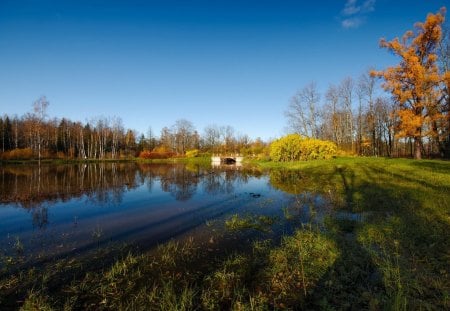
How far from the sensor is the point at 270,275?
212 inches

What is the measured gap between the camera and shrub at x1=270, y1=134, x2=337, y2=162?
36.8 metres

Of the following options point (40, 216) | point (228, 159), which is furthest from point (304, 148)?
point (40, 216)

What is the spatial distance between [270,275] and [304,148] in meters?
33.8

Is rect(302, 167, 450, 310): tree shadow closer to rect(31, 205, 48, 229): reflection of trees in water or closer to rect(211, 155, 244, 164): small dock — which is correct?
rect(31, 205, 48, 229): reflection of trees in water

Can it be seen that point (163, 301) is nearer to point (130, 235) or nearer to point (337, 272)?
point (337, 272)

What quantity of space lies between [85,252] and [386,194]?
13.1 metres

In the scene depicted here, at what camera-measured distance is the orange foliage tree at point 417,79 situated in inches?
1039

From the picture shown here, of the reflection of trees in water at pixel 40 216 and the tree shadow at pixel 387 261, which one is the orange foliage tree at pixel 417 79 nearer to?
the tree shadow at pixel 387 261

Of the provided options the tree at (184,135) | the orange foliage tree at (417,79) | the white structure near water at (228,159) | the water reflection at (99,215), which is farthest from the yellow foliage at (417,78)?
the tree at (184,135)

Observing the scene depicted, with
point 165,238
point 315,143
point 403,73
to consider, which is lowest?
point 165,238

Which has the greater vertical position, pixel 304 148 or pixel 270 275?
pixel 304 148

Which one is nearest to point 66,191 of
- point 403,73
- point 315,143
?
point 315,143

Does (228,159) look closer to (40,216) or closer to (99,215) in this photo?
Answer: (99,215)

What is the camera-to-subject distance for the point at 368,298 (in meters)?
4.32
